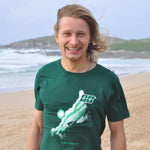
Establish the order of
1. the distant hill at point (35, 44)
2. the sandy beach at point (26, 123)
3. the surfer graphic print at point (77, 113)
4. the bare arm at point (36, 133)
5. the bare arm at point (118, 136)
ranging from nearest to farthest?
the surfer graphic print at point (77, 113), the bare arm at point (118, 136), the bare arm at point (36, 133), the sandy beach at point (26, 123), the distant hill at point (35, 44)

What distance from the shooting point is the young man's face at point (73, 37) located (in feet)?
5.73

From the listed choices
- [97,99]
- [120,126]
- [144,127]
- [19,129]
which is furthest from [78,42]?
[19,129]

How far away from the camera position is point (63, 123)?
1720 mm

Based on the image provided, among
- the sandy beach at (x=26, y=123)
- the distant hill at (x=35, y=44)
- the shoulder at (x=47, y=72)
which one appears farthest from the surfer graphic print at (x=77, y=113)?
the distant hill at (x=35, y=44)

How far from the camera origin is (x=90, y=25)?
183 cm

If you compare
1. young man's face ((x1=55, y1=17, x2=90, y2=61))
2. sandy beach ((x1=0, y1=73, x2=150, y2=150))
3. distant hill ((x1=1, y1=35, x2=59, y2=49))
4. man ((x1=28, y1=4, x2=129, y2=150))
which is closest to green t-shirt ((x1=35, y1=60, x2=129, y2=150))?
man ((x1=28, y1=4, x2=129, y2=150))

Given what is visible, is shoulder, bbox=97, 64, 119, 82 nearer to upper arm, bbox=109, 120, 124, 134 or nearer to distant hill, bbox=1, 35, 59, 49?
upper arm, bbox=109, 120, 124, 134

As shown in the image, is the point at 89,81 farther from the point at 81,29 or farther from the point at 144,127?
the point at 144,127

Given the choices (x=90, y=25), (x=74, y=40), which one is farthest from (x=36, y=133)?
(x=90, y=25)

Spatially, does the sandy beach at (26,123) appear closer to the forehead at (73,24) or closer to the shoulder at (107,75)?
the shoulder at (107,75)

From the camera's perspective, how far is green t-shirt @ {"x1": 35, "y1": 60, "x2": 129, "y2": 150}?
67.2 inches

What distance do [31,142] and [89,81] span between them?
2.19 feet

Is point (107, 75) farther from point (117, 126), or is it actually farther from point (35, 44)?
point (35, 44)

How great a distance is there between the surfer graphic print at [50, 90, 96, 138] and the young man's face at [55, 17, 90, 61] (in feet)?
0.88
